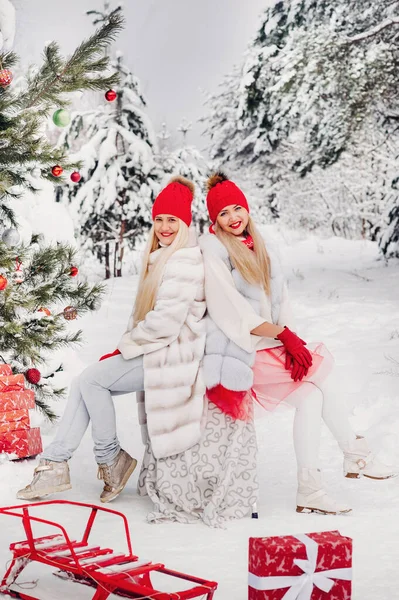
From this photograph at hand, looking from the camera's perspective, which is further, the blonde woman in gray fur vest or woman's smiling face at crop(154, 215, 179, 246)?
woman's smiling face at crop(154, 215, 179, 246)

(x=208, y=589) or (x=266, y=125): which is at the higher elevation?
(x=266, y=125)

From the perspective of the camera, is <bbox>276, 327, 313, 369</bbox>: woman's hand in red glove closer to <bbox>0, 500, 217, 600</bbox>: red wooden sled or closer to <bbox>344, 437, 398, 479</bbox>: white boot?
<bbox>344, 437, 398, 479</bbox>: white boot

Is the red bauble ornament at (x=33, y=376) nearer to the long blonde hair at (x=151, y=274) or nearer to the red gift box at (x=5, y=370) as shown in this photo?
the red gift box at (x=5, y=370)

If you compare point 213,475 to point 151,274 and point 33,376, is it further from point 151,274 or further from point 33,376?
point 33,376

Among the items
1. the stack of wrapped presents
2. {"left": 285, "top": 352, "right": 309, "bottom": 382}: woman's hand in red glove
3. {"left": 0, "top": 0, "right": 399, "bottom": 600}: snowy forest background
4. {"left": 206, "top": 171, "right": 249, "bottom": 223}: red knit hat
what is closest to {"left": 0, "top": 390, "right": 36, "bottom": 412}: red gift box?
the stack of wrapped presents

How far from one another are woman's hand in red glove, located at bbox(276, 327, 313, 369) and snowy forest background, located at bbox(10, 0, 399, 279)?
2.80 meters

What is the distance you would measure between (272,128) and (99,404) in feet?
26.4

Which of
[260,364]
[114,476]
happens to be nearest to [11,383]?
[114,476]

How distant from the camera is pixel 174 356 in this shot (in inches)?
153

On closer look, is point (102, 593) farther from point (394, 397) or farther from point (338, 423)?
point (394, 397)

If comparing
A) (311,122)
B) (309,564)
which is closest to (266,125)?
(311,122)

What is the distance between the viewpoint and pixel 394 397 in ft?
19.2

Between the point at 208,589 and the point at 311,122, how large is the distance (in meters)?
8.14

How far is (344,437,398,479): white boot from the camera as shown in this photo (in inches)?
153
